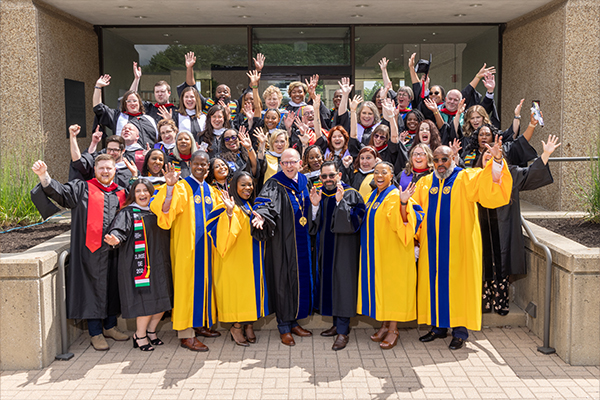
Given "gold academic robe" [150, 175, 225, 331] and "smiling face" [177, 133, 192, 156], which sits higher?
"smiling face" [177, 133, 192, 156]

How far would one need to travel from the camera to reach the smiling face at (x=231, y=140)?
5.94 metres

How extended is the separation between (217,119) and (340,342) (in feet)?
9.20

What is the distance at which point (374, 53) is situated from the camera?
11438 mm

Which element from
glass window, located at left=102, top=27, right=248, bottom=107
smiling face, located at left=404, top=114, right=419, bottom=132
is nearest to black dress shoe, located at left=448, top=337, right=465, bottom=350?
smiling face, located at left=404, top=114, right=419, bottom=132

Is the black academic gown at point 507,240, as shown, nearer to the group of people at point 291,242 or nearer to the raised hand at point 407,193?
the group of people at point 291,242

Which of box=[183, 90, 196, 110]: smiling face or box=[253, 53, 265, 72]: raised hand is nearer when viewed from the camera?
box=[183, 90, 196, 110]: smiling face

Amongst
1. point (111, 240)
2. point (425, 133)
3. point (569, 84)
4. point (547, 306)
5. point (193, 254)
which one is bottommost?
point (547, 306)

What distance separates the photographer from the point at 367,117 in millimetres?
6699

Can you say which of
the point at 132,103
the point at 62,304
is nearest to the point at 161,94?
the point at 132,103

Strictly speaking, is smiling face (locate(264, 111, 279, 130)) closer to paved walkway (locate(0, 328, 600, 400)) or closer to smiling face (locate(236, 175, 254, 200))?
smiling face (locate(236, 175, 254, 200))

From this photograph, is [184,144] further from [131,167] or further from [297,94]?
[297,94]

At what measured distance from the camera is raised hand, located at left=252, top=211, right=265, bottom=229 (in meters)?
5.07

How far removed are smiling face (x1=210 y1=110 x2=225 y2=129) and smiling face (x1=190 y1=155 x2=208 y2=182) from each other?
4.24 ft

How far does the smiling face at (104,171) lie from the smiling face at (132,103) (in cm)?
180
